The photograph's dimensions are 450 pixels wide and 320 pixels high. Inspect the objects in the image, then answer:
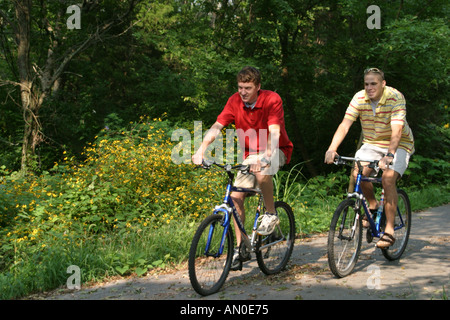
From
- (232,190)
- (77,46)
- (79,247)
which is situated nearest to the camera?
(232,190)

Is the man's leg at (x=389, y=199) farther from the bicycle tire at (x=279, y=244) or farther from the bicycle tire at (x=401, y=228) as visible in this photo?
the bicycle tire at (x=279, y=244)

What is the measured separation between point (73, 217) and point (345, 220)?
3.86 metres

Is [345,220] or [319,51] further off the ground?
[319,51]

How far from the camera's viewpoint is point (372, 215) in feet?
17.5

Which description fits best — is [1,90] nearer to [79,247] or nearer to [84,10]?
[84,10]

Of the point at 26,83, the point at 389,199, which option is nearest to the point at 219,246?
the point at 389,199

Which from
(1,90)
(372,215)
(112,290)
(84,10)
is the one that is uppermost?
(84,10)

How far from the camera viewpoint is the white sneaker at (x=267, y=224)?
4755 mm

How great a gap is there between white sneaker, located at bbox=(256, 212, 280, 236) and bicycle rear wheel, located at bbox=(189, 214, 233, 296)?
40cm

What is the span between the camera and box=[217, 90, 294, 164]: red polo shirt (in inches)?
181

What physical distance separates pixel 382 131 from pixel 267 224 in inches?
60.1

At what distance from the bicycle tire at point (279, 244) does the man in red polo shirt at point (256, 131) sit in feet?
0.88

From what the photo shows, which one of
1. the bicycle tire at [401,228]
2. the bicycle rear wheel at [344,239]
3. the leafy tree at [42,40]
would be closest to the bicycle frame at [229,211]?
the bicycle rear wheel at [344,239]
